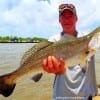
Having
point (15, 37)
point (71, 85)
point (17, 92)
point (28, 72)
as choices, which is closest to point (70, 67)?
point (71, 85)

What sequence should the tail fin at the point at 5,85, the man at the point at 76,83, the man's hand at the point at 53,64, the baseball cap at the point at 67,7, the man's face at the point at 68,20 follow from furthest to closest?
1. the baseball cap at the point at 67,7
2. the man's face at the point at 68,20
3. the man at the point at 76,83
4. the tail fin at the point at 5,85
5. the man's hand at the point at 53,64

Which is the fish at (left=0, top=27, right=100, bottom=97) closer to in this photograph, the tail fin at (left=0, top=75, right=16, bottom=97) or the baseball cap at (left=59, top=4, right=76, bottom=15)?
the tail fin at (left=0, top=75, right=16, bottom=97)

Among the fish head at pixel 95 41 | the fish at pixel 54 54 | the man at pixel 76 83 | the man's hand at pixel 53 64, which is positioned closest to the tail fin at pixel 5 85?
the fish at pixel 54 54

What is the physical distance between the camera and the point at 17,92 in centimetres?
1711

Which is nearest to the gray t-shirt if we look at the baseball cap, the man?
the man

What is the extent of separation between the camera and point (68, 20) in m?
4.82

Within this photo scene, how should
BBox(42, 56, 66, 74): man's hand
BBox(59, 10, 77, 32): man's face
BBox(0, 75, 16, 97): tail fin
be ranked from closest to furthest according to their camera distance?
BBox(42, 56, 66, 74): man's hand → BBox(0, 75, 16, 97): tail fin → BBox(59, 10, 77, 32): man's face

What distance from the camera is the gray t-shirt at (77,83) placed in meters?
4.55

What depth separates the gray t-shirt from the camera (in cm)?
455

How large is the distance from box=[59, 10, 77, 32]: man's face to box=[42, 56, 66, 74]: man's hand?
679 mm

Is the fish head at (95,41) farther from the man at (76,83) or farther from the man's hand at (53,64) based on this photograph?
the man's hand at (53,64)

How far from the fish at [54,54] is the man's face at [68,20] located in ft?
1.35

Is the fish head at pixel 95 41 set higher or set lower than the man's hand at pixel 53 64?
higher

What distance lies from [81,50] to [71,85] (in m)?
0.54
